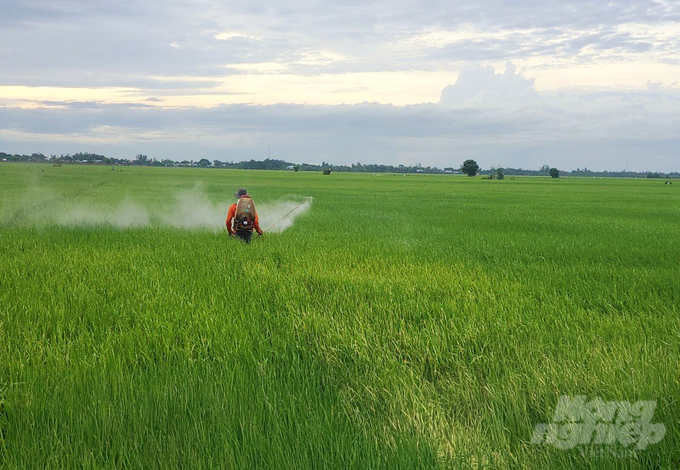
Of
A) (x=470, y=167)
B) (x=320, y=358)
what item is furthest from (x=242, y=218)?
(x=470, y=167)

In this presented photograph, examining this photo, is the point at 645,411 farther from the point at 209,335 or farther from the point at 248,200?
the point at 248,200

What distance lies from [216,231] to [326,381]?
8.41m

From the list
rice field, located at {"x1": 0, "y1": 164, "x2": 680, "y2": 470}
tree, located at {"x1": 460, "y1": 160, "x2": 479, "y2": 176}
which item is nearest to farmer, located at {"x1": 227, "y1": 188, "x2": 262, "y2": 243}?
rice field, located at {"x1": 0, "y1": 164, "x2": 680, "y2": 470}

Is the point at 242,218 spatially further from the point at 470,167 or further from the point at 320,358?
the point at 470,167

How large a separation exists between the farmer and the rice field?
1.50 m

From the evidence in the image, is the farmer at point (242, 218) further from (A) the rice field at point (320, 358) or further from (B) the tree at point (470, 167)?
(B) the tree at point (470, 167)

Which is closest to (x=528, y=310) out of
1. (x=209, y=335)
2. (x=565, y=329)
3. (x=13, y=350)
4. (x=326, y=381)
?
(x=565, y=329)

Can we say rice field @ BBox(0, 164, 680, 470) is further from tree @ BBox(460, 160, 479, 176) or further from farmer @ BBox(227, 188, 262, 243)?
tree @ BBox(460, 160, 479, 176)

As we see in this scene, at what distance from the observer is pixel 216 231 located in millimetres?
11430

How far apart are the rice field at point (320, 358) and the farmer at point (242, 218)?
1500 mm

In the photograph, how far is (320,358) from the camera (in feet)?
12.9

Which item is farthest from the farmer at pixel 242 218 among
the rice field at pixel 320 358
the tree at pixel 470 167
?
the tree at pixel 470 167

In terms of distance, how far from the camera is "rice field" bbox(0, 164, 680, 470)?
8.64 feet

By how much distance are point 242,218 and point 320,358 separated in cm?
616
